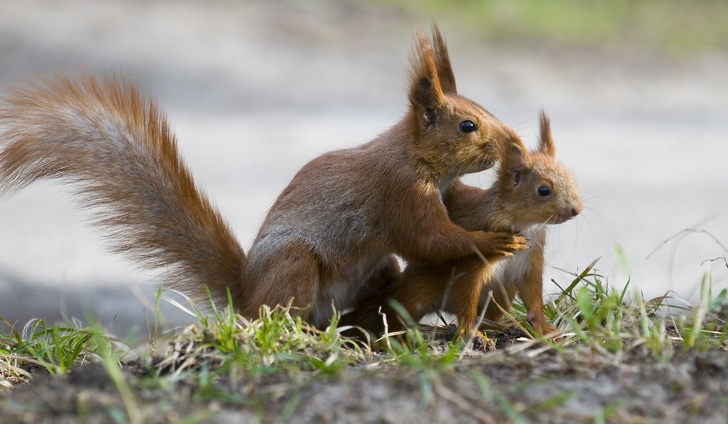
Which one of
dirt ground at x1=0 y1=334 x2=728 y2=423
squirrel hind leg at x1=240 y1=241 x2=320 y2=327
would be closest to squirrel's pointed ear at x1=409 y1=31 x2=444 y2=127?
squirrel hind leg at x1=240 y1=241 x2=320 y2=327

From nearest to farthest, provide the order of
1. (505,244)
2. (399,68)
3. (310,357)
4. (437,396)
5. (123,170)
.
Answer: (437,396)
(310,357)
(505,244)
(123,170)
(399,68)

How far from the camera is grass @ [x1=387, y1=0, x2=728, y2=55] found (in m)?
9.67

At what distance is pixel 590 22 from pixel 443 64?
7.54 metres

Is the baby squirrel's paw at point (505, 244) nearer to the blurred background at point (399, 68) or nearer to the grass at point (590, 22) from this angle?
the blurred background at point (399, 68)

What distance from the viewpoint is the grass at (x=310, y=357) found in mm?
1965

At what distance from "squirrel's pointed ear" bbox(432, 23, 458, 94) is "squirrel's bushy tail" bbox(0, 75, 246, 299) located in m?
0.83

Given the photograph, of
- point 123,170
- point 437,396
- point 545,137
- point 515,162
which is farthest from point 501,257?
point 123,170

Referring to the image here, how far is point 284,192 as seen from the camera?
10.1ft

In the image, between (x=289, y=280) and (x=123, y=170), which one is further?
(x=123, y=170)

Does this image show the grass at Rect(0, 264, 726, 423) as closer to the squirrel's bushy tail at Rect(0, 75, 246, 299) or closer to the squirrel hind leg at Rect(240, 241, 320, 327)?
the squirrel hind leg at Rect(240, 241, 320, 327)

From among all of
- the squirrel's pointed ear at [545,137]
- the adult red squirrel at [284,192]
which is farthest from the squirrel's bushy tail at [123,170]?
the squirrel's pointed ear at [545,137]

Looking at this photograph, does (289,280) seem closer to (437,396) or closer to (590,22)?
(437,396)

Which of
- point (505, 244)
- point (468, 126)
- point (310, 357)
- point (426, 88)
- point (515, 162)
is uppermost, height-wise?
point (426, 88)

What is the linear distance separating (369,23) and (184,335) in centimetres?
723
